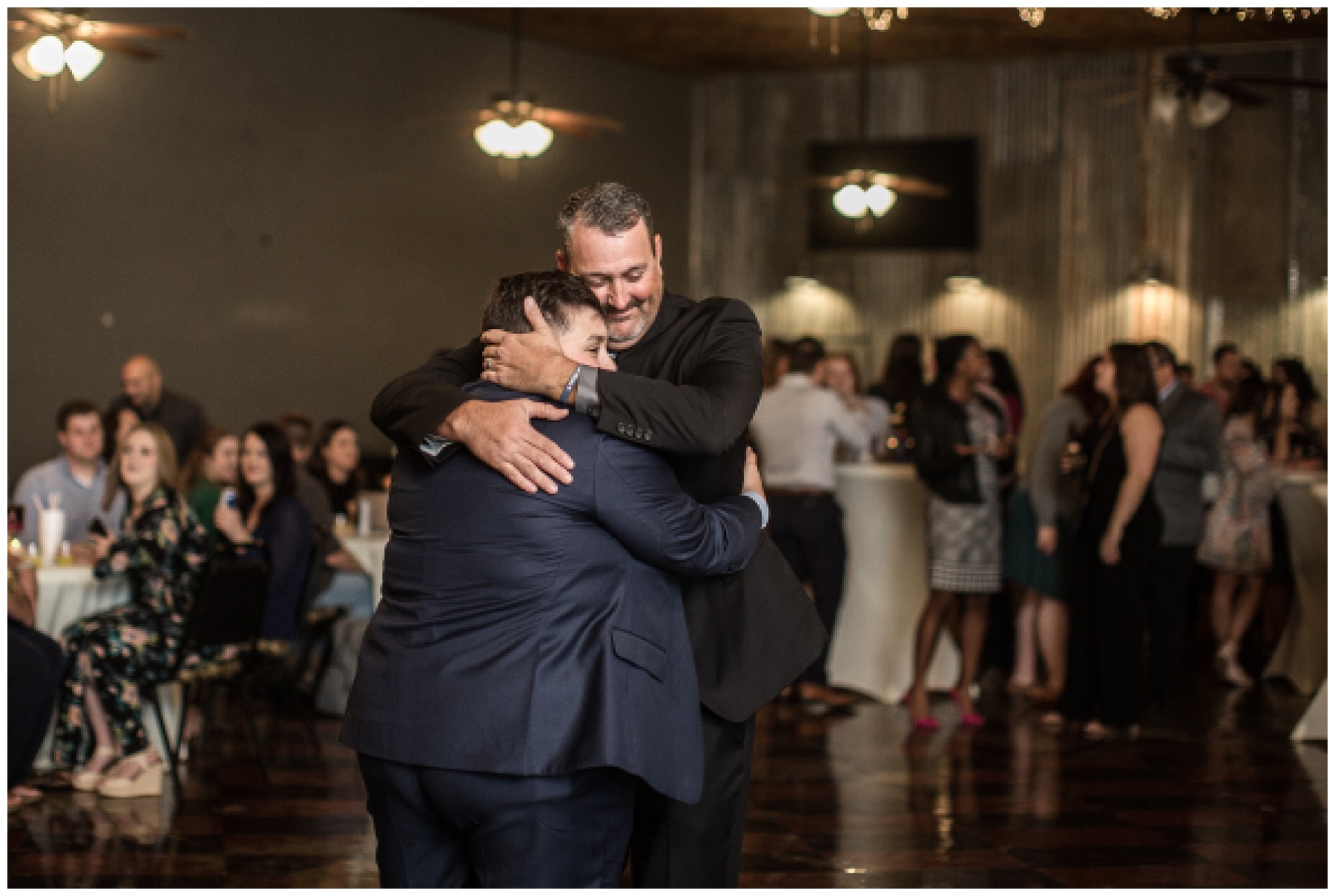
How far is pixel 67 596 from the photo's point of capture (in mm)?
5223

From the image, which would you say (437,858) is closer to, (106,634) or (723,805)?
(723,805)

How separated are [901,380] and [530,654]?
6027 millimetres

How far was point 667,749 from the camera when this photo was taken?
6.77 feet

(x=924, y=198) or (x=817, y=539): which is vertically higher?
(x=924, y=198)

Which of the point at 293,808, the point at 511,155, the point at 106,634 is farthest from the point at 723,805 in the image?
the point at 511,155

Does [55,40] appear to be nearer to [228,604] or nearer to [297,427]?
[228,604]

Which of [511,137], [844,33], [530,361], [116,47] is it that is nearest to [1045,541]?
[511,137]

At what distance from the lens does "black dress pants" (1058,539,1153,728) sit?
20.1 ft

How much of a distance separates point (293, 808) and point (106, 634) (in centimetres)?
92

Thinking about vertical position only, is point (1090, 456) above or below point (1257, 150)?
below

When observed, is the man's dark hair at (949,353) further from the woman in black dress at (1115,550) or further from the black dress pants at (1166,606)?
the black dress pants at (1166,606)

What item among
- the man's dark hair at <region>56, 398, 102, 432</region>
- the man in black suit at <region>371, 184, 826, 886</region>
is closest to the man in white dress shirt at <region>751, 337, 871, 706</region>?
the man's dark hair at <region>56, 398, 102, 432</region>

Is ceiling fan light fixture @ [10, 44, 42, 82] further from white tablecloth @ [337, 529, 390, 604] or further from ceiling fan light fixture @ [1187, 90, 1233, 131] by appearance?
ceiling fan light fixture @ [1187, 90, 1233, 131]

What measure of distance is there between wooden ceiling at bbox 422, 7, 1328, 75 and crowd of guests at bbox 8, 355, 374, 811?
5.60 meters
